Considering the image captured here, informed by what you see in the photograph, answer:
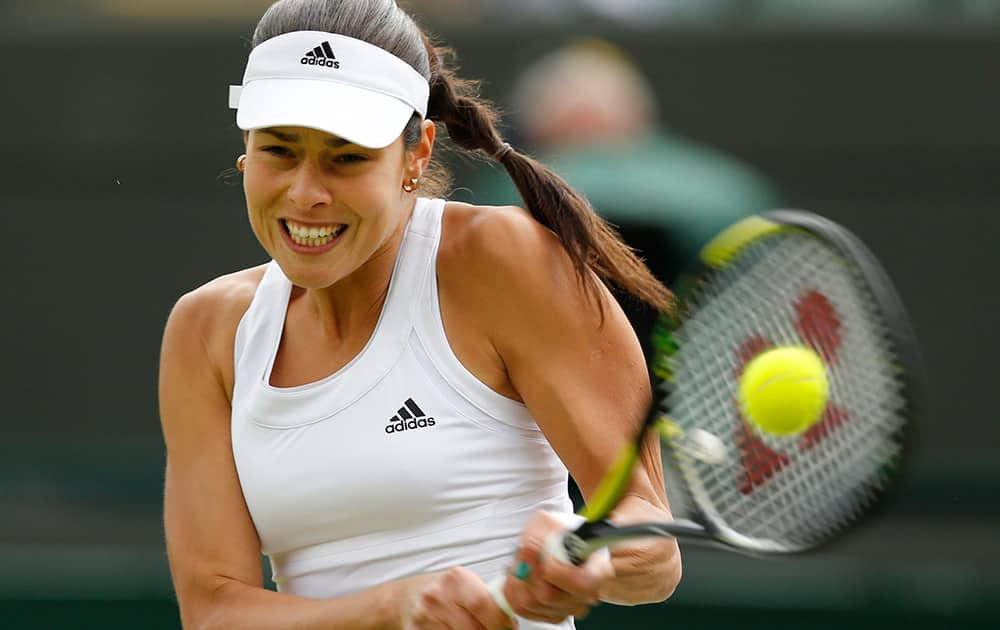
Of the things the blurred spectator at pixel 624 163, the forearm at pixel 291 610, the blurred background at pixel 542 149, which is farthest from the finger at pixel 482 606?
the blurred background at pixel 542 149

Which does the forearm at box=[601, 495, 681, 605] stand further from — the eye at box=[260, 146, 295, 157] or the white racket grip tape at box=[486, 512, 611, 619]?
the eye at box=[260, 146, 295, 157]

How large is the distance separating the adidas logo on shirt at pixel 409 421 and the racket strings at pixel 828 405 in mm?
360

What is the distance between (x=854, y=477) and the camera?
2.06 metres

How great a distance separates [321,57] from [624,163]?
5.75 ft

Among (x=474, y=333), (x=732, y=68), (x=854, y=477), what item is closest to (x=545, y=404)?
(x=474, y=333)

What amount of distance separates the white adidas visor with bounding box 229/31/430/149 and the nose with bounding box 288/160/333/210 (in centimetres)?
7

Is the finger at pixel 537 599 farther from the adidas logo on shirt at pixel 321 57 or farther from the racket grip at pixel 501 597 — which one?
the adidas logo on shirt at pixel 321 57

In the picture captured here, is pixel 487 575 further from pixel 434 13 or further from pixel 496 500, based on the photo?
pixel 434 13

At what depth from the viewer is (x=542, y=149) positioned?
4293 mm

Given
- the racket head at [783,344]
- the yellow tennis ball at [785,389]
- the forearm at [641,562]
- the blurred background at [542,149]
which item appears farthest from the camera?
the blurred background at [542,149]

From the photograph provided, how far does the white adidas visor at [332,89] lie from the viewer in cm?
234

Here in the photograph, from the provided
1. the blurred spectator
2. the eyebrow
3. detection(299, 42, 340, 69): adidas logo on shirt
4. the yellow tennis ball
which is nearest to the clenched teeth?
the eyebrow

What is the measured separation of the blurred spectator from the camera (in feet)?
12.7

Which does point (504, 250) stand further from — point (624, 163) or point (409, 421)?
point (624, 163)
